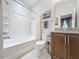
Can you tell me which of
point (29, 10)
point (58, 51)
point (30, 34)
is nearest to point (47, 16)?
point (29, 10)

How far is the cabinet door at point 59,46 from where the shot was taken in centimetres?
227

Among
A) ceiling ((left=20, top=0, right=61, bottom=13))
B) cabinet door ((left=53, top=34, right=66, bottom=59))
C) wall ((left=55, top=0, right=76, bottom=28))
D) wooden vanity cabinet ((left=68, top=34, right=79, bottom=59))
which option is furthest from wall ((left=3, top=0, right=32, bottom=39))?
wooden vanity cabinet ((left=68, top=34, right=79, bottom=59))

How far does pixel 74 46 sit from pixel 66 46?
0.67 ft

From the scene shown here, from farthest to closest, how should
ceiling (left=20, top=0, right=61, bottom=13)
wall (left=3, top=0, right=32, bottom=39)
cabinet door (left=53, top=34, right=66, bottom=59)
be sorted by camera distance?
Result: 1. ceiling (left=20, top=0, right=61, bottom=13)
2. wall (left=3, top=0, right=32, bottom=39)
3. cabinet door (left=53, top=34, right=66, bottom=59)

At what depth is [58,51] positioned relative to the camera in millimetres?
2527

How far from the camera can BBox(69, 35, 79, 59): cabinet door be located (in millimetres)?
1938

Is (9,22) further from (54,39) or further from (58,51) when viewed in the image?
(58,51)

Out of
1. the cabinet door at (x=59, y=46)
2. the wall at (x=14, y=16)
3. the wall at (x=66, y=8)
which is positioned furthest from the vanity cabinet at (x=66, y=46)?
the wall at (x=14, y=16)

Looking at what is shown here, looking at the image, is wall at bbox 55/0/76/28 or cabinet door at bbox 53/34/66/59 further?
wall at bbox 55/0/76/28

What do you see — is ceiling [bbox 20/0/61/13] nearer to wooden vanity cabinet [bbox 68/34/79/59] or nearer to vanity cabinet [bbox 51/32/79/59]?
vanity cabinet [bbox 51/32/79/59]

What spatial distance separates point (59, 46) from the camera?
2465 millimetres

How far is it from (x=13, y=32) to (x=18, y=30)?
0.49 m

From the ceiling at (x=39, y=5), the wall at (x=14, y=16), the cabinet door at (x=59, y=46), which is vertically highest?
the ceiling at (x=39, y=5)

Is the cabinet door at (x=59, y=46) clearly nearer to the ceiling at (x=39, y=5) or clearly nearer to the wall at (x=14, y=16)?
the wall at (x=14, y=16)
